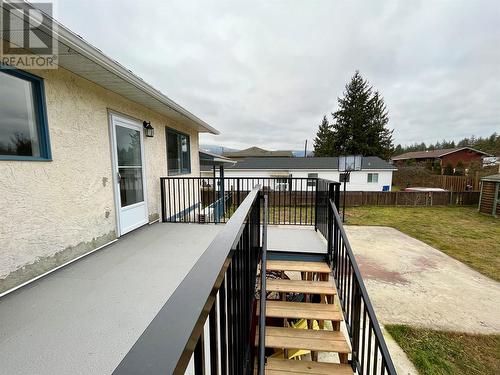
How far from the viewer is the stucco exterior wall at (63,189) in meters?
2.34

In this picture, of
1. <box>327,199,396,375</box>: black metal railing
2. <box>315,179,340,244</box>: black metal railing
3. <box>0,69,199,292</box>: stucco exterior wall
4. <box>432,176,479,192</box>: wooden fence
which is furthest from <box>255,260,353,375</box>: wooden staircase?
<box>432,176,479,192</box>: wooden fence

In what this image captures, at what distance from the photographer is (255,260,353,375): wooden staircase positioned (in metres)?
2.43

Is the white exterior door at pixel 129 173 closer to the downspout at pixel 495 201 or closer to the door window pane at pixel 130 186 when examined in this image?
the door window pane at pixel 130 186

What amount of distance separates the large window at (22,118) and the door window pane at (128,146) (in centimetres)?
131

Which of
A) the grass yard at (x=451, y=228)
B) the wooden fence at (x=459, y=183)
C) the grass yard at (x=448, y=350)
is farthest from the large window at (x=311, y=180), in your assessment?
the wooden fence at (x=459, y=183)

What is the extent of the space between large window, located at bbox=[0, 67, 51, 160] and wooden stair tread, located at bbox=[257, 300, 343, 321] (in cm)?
329

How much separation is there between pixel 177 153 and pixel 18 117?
4204 millimetres

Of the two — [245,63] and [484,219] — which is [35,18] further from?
[484,219]

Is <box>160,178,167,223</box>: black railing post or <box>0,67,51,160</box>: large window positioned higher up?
<box>0,67,51,160</box>: large window

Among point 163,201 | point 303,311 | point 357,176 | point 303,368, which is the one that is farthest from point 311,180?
point 357,176

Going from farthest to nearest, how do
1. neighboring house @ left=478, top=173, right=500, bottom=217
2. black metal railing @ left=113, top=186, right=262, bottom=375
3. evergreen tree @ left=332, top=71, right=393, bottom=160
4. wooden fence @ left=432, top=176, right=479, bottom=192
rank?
evergreen tree @ left=332, top=71, right=393, bottom=160 → wooden fence @ left=432, top=176, right=479, bottom=192 → neighboring house @ left=478, top=173, right=500, bottom=217 → black metal railing @ left=113, top=186, right=262, bottom=375

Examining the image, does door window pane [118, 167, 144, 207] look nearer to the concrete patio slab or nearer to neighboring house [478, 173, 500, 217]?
the concrete patio slab

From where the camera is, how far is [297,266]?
338 cm

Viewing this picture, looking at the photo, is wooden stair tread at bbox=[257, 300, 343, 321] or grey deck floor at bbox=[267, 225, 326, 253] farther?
grey deck floor at bbox=[267, 225, 326, 253]
